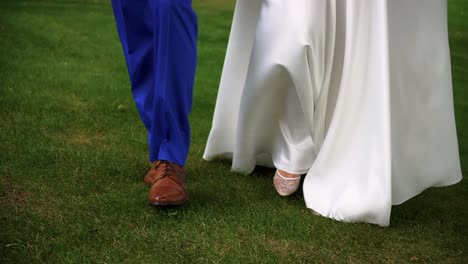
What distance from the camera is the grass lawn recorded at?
310cm

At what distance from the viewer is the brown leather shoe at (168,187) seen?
11.2ft

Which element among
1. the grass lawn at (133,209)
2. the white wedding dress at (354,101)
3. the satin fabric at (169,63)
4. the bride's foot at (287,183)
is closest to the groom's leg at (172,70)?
the satin fabric at (169,63)

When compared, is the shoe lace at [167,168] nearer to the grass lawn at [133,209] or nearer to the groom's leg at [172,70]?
the groom's leg at [172,70]

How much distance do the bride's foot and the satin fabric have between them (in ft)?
1.80

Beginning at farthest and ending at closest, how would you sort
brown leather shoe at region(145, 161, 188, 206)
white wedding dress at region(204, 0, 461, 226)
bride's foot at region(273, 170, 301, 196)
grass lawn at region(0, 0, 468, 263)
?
bride's foot at region(273, 170, 301, 196), white wedding dress at region(204, 0, 461, 226), brown leather shoe at region(145, 161, 188, 206), grass lawn at region(0, 0, 468, 263)

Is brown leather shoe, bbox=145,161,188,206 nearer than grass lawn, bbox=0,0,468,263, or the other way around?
grass lawn, bbox=0,0,468,263

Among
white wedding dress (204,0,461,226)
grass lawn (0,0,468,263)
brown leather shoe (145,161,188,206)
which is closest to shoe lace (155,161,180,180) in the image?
brown leather shoe (145,161,188,206)

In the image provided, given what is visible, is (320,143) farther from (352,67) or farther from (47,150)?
(47,150)

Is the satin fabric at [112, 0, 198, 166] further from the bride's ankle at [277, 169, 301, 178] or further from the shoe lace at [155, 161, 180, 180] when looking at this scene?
the bride's ankle at [277, 169, 301, 178]

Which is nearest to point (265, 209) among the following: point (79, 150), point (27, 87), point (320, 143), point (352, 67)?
point (320, 143)

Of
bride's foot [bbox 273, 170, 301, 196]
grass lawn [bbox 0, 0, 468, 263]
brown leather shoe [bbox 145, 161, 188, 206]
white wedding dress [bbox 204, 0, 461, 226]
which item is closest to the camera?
grass lawn [bbox 0, 0, 468, 263]

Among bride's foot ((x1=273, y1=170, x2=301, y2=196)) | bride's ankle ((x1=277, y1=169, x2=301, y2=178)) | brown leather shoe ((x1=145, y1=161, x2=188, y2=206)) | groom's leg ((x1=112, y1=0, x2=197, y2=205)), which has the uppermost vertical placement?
groom's leg ((x1=112, y1=0, x2=197, y2=205))

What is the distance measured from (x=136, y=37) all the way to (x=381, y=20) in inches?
42.5

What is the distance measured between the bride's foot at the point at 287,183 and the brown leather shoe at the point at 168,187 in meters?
0.55
